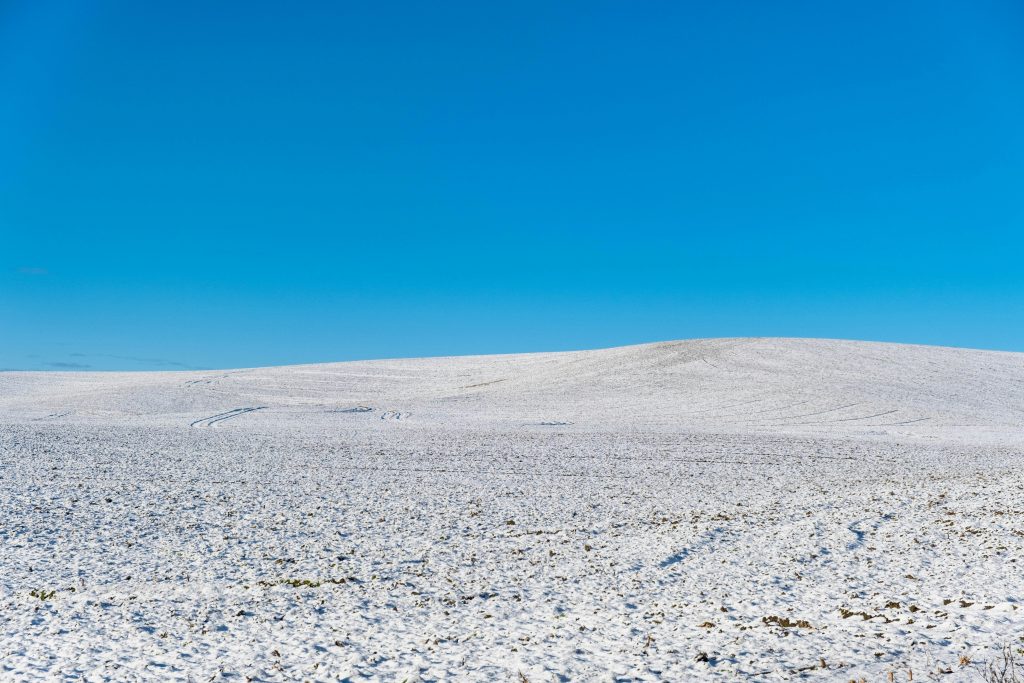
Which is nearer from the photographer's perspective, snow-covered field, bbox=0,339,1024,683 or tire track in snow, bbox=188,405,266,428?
snow-covered field, bbox=0,339,1024,683

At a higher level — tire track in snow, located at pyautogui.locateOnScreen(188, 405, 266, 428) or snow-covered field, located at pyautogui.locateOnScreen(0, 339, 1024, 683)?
tire track in snow, located at pyautogui.locateOnScreen(188, 405, 266, 428)

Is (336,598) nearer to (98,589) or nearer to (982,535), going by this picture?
(98,589)

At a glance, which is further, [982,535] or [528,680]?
[982,535]

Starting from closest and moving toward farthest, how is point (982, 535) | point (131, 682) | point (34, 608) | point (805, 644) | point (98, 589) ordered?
point (131, 682) < point (805, 644) < point (34, 608) < point (98, 589) < point (982, 535)

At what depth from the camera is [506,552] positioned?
1187 cm

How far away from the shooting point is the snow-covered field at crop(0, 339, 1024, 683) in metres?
8.05

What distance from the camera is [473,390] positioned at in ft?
138

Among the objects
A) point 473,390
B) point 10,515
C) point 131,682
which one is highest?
point 473,390

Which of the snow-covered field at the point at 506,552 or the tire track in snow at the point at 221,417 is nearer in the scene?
the snow-covered field at the point at 506,552

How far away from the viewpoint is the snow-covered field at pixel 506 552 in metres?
8.05

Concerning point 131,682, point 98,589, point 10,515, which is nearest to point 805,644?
point 131,682

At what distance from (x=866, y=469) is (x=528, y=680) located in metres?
14.2

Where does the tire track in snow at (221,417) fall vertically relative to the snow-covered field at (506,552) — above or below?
above

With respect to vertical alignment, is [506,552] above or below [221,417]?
below
